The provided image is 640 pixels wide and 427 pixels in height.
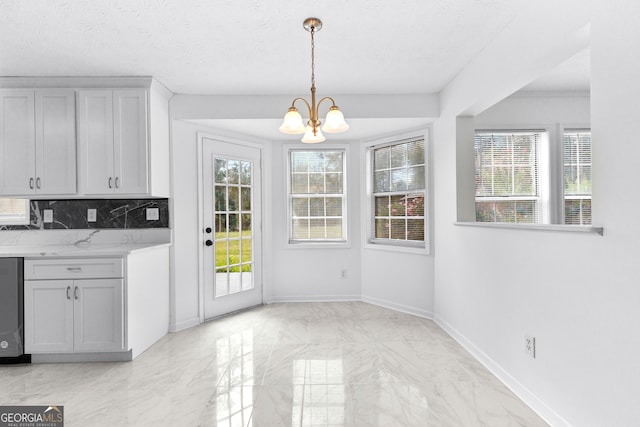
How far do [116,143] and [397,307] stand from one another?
3.48m

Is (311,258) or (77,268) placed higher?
(77,268)

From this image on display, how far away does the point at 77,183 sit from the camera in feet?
9.86

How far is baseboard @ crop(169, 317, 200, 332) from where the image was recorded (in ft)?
11.0

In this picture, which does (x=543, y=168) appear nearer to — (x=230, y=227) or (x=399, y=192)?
(x=399, y=192)

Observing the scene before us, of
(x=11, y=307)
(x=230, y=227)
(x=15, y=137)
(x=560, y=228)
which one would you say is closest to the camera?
(x=560, y=228)

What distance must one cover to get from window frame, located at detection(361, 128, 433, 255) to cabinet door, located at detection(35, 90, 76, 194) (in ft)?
10.3

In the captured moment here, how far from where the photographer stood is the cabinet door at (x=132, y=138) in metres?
3.01

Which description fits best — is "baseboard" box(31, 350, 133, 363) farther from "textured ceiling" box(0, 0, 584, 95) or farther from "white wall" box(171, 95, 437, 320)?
"textured ceiling" box(0, 0, 584, 95)

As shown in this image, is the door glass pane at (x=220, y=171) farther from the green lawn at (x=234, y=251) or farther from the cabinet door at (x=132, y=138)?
the cabinet door at (x=132, y=138)

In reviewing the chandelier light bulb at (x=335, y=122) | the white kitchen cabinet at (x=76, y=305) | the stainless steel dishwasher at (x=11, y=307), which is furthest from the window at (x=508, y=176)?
the stainless steel dishwasher at (x=11, y=307)

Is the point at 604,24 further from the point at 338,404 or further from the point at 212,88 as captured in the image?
the point at 212,88

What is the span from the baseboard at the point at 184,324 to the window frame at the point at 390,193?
2216 mm

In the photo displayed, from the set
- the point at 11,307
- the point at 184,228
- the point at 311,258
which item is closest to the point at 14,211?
the point at 11,307

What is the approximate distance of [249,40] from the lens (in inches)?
95.2
